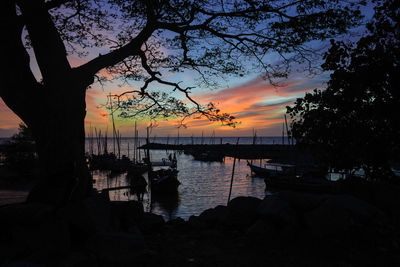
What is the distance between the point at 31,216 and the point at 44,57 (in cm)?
402

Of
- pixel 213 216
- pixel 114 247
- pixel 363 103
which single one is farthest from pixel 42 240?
pixel 363 103

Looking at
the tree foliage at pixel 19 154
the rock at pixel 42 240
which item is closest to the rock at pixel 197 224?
the rock at pixel 42 240

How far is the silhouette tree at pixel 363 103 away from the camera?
269 inches

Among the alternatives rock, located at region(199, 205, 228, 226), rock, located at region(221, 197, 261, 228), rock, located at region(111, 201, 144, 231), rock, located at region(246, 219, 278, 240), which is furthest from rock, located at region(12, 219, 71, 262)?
rock, located at region(199, 205, 228, 226)

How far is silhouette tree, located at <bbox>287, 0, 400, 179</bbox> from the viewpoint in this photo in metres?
6.82

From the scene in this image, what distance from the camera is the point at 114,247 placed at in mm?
4812

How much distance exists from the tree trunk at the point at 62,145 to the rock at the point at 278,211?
446 centimetres

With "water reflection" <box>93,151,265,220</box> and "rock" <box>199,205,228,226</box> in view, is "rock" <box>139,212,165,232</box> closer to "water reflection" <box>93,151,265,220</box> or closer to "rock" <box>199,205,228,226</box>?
"rock" <box>199,205,228,226</box>

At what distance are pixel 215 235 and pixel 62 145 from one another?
14.4 feet

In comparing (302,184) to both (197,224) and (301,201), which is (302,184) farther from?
(197,224)

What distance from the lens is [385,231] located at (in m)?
6.35

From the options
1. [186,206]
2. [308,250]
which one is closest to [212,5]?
[308,250]

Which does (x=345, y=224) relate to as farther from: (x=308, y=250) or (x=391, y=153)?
(x=391, y=153)

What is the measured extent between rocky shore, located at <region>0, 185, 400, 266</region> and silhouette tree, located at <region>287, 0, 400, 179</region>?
1.45 metres
